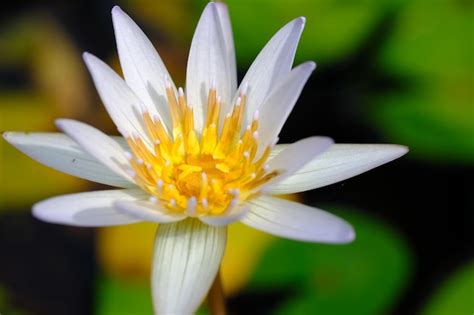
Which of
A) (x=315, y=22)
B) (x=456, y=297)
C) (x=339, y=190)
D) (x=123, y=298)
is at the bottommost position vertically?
(x=123, y=298)

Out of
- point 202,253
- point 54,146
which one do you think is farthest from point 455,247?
point 54,146

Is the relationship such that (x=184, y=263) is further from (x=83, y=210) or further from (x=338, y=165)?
(x=338, y=165)

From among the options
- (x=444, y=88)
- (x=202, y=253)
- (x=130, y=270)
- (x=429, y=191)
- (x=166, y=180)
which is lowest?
(x=130, y=270)

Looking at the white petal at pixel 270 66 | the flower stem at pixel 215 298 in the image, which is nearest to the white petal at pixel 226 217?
the flower stem at pixel 215 298

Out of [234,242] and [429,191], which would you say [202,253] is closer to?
[234,242]

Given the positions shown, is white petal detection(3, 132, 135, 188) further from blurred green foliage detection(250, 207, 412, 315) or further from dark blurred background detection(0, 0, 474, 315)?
blurred green foliage detection(250, 207, 412, 315)

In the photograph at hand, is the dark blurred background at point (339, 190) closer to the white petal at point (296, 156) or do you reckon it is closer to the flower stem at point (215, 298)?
the flower stem at point (215, 298)

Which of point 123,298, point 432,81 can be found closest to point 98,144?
point 123,298
